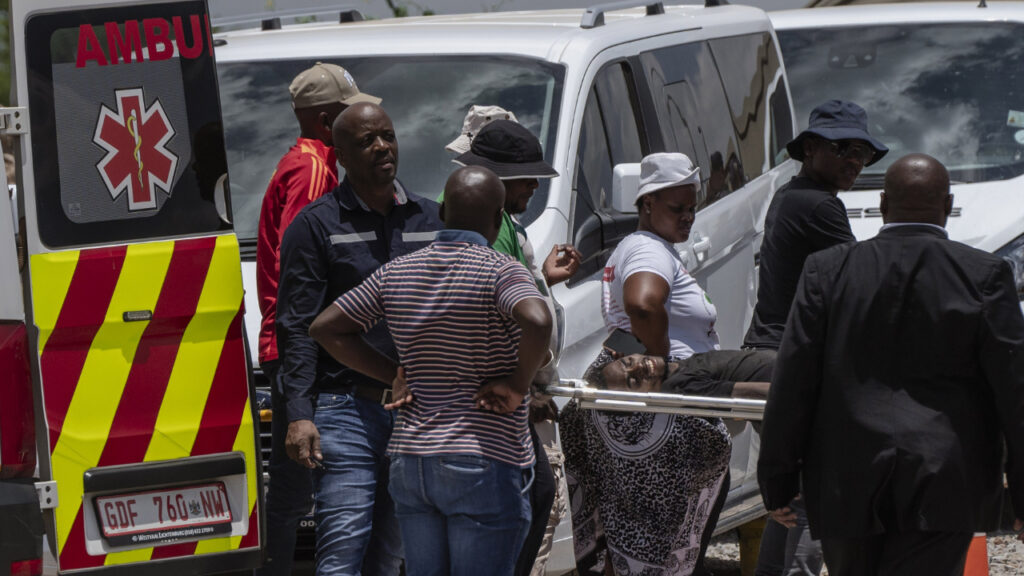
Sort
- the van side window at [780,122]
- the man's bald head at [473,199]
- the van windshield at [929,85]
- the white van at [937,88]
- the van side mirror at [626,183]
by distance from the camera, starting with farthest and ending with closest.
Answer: the van windshield at [929,85] < the van side window at [780,122] < the white van at [937,88] < the van side mirror at [626,183] < the man's bald head at [473,199]

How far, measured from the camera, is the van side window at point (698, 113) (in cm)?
675

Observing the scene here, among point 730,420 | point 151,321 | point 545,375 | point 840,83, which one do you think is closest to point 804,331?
point 545,375

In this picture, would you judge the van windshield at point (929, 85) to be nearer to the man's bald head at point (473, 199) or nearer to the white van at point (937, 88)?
the white van at point (937, 88)

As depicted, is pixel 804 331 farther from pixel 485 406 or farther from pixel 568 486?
pixel 568 486

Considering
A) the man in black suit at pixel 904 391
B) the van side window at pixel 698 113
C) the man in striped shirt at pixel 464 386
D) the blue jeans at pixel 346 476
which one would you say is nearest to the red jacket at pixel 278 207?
the blue jeans at pixel 346 476

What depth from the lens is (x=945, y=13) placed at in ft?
A: 31.8

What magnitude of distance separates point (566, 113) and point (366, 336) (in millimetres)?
1572

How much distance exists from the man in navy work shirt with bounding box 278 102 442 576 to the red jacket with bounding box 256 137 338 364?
0.87 feet

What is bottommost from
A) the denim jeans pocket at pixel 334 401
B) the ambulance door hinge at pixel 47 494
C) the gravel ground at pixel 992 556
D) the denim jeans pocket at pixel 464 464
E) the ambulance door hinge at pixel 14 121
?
the gravel ground at pixel 992 556

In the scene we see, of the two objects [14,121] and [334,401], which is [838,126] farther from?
[14,121]

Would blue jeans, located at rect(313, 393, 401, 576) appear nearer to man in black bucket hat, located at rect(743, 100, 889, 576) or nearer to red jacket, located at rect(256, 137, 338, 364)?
red jacket, located at rect(256, 137, 338, 364)

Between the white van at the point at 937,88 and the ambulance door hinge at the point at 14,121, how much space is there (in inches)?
197

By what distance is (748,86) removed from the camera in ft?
26.6

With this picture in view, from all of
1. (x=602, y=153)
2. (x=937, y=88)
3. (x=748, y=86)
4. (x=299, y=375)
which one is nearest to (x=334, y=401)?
(x=299, y=375)
